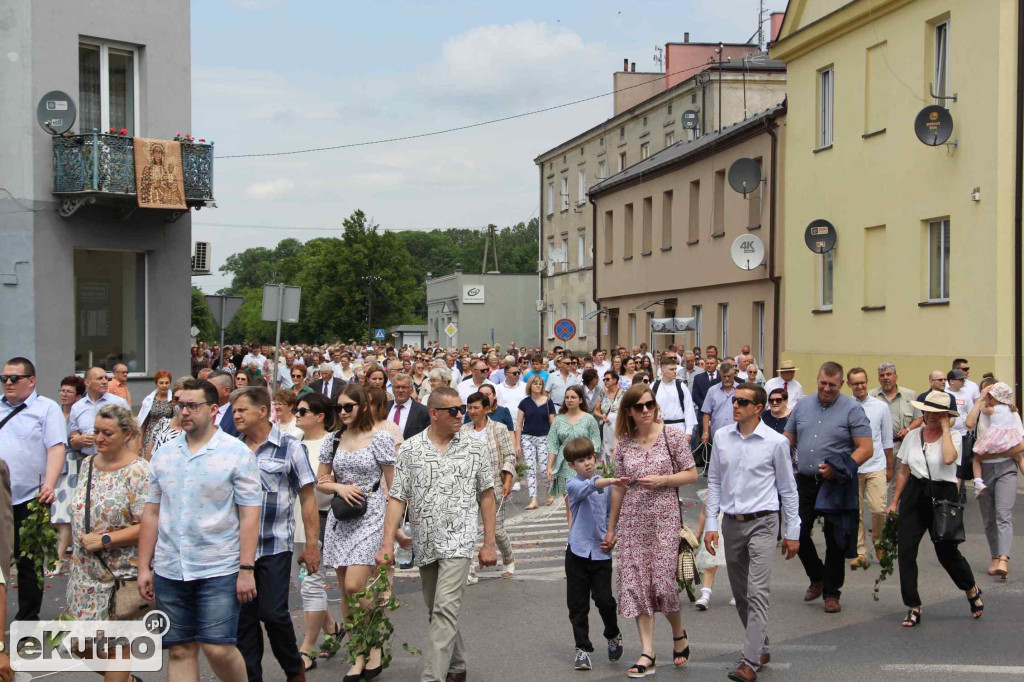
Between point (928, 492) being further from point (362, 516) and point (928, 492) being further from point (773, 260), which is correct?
point (773, 260)

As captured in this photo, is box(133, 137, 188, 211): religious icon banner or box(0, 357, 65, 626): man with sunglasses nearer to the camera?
box(0, 357, 65, 626): man with sunglasses

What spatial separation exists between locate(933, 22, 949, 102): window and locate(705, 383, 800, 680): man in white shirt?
15.5m

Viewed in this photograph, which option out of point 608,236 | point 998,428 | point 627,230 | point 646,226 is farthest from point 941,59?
point 608,236

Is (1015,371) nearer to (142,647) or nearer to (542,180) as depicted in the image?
(142,647)

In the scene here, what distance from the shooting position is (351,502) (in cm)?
701

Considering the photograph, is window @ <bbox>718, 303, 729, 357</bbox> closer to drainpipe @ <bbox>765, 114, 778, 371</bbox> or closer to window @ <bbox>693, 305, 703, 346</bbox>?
window @ <bbox>693, 305, 703, 346</bbox>

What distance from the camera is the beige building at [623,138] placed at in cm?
4144

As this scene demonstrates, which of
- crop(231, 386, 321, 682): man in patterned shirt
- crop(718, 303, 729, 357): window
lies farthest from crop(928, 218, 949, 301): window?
crop(231, 386, 321, 682): man in patterned shirt

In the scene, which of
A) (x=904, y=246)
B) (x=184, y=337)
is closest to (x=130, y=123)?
(x=184, y=337)

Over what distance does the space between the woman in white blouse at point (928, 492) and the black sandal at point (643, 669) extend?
2.44 m

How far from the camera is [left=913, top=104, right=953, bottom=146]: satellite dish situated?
20062 mm

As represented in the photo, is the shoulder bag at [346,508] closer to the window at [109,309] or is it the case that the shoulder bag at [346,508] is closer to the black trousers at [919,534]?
the black trousers at [919,534]

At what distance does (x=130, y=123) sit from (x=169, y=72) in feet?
3.80

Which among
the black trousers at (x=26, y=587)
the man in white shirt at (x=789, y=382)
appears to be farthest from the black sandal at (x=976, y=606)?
the black trousers at (x=26, y=587)
